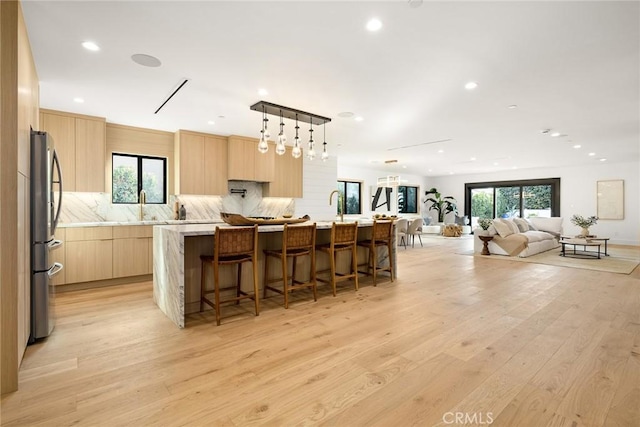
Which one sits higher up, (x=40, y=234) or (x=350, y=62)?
(x=350, y=62)

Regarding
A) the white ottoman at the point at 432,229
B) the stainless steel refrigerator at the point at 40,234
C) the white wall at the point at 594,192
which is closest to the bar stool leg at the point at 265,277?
the stainless steel refrigerator at the point at 40,234

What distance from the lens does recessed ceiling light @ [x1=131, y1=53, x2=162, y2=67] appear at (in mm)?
3014

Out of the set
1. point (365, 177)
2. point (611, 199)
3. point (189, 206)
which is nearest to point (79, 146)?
point (189, 206)

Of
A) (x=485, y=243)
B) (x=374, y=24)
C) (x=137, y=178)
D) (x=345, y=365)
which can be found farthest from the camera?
(x=485, y=243)

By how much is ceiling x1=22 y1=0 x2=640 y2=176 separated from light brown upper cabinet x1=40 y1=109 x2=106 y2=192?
254 mm

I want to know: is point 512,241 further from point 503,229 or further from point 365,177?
point 365,177

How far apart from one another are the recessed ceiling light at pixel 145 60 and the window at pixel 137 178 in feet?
9.35

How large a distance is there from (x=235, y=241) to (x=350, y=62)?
212 cm

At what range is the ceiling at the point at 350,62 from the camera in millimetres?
2375

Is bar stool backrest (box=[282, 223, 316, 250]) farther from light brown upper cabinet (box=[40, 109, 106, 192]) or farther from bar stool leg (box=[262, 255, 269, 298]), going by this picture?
light brown upper cabinet (box=[40, 109, 106, 192])

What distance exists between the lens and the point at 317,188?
319 inches

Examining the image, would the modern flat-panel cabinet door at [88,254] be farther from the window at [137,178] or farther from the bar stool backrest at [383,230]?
the bar stool backrest at [383,230]

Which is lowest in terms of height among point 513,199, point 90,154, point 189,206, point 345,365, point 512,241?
point 345,365

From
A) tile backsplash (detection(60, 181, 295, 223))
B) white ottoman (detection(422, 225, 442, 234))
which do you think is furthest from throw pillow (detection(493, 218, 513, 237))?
white ottoman (detection(422, 225, 442, 234))
